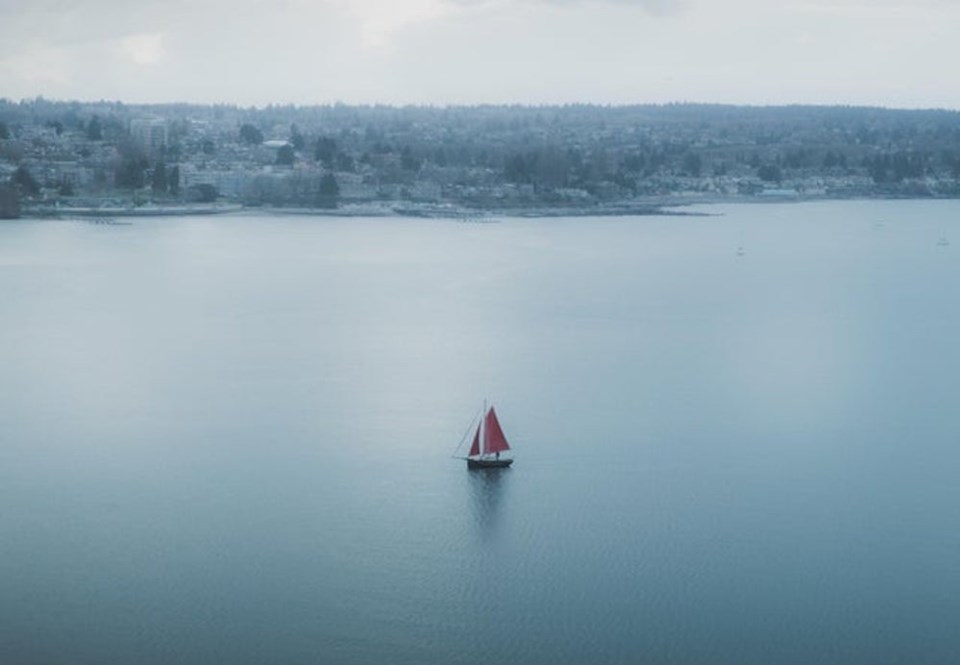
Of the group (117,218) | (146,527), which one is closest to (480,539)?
(146,527)

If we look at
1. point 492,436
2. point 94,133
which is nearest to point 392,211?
point 94,133

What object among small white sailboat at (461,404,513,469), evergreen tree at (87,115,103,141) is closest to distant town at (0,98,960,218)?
evergreen tree at (87,115,103,141)

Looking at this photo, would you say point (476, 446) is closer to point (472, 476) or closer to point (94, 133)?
point (472, 476)

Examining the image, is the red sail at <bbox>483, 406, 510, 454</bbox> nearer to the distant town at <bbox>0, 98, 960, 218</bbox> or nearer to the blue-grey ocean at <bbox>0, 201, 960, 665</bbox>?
the blue-grey ocean at <bbox>0, 201, 960, 665</bbox>

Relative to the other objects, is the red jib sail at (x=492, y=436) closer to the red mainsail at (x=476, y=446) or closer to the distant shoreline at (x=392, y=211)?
the red mainsail at (x=476, y=446)

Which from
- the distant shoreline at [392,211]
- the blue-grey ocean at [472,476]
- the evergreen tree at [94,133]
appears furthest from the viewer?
the evergreen tree at [94,133]

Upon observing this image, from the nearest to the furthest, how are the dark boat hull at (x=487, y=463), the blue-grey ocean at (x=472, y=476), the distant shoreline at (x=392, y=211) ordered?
the blue-grey ocean at (x=472, y=476)
the dark boat hull at (x=487, y=463)
the distant shoreline at (x=392, y=211)

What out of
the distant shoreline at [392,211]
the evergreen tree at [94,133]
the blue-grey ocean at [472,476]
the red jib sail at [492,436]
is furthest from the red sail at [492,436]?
the evergreen tree at [94,133]

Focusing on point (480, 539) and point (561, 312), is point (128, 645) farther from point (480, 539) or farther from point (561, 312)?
point (561, 312)

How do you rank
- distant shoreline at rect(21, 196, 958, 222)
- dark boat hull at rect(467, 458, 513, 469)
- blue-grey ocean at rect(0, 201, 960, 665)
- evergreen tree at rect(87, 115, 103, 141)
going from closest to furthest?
blue-grey ocean at rect(0, 201, 960, 665), dark boat hull at rect(467, 458, 513, 469), distant shoreline at rect(21, 196, 958, 222), evergreen tree at rect(87, 115, 103, 141)

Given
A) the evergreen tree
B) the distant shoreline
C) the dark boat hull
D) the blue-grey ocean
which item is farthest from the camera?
the evergreen tree
